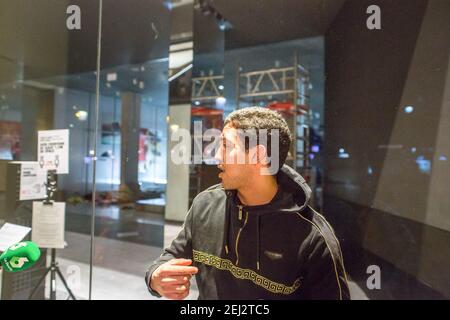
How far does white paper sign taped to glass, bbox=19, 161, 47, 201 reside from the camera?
6.75 feet

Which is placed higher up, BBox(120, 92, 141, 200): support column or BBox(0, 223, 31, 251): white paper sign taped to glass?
BBox(120, 92, 141, 200): support column

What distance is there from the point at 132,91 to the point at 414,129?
2154 millimetres

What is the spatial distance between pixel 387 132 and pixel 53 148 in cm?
184

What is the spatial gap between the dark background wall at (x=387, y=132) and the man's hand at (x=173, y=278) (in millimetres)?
672

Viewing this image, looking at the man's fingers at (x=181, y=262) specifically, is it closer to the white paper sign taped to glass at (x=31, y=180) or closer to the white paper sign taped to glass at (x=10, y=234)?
the white paper sign taped to glass at (x=10, y=234)

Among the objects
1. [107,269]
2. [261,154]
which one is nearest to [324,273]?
[261,154]

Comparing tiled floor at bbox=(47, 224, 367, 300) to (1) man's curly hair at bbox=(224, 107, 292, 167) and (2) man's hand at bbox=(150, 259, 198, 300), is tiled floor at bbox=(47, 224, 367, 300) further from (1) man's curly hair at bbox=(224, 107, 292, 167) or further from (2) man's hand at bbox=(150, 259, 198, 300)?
(1) man's curly hair at bbox=(224, 107, 292, 167)

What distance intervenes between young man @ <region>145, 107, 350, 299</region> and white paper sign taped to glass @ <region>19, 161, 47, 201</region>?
1.22m

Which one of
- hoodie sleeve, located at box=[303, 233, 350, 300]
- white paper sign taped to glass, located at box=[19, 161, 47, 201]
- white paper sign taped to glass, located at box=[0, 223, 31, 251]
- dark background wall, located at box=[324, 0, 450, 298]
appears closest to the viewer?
hoodie sleeve, located at box=[303, 233, 350, 300]

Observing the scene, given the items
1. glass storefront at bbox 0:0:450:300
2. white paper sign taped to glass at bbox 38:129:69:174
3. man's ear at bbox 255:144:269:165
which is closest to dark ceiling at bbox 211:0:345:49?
glass storefront at bbox 0:0:450:300

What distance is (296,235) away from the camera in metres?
1.16

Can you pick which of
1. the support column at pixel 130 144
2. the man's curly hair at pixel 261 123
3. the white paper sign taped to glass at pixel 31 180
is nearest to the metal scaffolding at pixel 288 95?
the man's curly hair at pixel 261 123

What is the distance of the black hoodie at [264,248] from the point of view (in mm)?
1142
